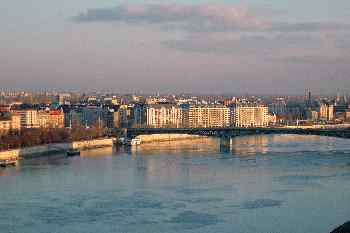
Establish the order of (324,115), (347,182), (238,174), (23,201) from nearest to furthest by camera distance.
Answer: (23,201) → (347,182) → (238,174) → (324,115)

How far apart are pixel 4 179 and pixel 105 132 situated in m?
11.1

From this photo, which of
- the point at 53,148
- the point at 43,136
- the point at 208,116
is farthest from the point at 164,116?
the point at 53,148

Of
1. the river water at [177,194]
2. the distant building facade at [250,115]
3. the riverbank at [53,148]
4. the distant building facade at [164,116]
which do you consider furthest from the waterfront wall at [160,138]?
the distant building facade at [250,115]

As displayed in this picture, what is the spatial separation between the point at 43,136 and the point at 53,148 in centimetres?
80

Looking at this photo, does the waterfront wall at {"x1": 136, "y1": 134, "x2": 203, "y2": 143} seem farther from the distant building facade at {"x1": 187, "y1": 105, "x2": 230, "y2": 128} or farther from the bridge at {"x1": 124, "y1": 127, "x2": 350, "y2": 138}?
the distant building facade at {"x1": 187, "y1": 105, "x2": 230, "y2": 128}

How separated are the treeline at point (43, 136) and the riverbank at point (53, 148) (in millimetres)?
268

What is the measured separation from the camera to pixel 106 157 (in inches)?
709

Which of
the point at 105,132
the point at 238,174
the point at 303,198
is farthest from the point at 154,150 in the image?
the point at 303,198

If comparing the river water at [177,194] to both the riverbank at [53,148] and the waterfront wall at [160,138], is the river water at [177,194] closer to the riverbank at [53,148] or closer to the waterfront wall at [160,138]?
the riverbank at [53,148]

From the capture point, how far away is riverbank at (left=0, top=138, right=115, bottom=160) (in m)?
17.5

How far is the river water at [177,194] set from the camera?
379 inches

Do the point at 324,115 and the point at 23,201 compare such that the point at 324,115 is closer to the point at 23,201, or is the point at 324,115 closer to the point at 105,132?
the point at 105,132

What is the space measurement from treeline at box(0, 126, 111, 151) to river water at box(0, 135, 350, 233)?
1.28 metres

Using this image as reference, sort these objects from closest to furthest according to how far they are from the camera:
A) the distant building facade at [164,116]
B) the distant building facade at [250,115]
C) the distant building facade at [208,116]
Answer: the distant building facade at [164,116] < the distant building facade at [208,116] < the distant building facade at [250,115]
